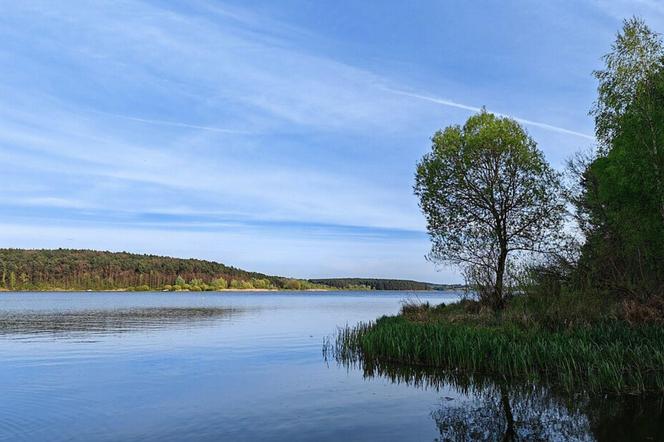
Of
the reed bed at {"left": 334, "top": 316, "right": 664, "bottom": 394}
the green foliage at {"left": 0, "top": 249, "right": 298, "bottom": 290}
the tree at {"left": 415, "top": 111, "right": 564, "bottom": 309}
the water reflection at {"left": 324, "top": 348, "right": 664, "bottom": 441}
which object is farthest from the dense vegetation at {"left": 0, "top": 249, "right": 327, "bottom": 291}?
the water reflection at {"left": 324, "top": 348, "right": 664, "bottom": 441}

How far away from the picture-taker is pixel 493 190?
32344 mm

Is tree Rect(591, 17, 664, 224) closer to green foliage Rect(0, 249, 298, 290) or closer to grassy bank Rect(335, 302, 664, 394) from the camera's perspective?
grassy bank Rect(335, 302, 664, 394)

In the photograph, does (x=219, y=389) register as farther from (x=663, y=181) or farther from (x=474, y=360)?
(x=663, y=181)

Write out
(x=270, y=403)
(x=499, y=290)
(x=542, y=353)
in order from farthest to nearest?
(x=499, y=290) → (x=542, y=353) → (x=270, y=403)

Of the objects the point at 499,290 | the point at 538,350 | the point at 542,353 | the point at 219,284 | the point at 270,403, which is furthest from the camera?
the point at 219,284

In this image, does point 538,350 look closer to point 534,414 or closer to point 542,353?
point 542,353

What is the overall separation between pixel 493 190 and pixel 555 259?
26.0 feet

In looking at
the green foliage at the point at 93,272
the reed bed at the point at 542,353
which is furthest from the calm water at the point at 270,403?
the green foliage at the point at 93,272

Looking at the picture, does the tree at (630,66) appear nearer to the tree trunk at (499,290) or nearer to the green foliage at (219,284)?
the tree trunk at (499,290)

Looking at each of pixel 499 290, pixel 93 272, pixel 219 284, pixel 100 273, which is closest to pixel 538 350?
pixel 499 290

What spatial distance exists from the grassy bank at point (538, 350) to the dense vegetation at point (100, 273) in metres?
148

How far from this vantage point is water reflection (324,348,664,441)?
1088cm

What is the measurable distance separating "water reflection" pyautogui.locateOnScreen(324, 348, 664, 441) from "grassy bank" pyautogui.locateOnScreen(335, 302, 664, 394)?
0.60 metres

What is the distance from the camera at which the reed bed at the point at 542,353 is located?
14.1m
